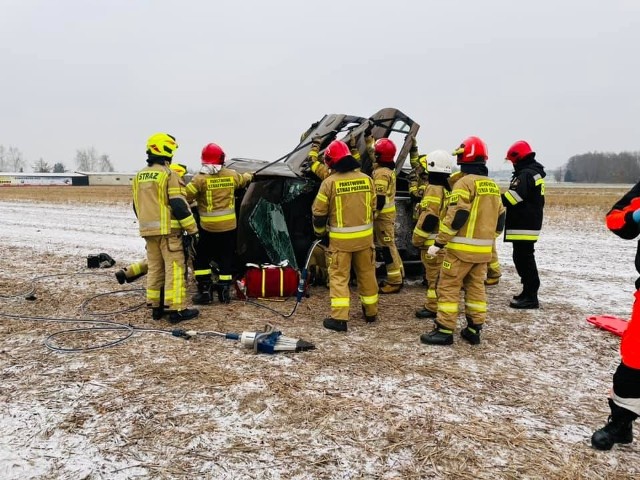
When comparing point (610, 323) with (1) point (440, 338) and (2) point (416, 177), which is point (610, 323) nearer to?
(1) point (440, 338)

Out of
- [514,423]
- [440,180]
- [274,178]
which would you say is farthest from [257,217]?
[514,423]

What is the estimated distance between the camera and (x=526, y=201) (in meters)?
5.89

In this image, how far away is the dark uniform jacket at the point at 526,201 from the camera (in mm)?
5824

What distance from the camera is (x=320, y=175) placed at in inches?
243

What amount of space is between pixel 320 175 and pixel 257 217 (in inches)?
43.3

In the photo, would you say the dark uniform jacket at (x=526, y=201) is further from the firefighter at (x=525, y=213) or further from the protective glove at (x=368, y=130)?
the protective glove at (x=368, y=130)

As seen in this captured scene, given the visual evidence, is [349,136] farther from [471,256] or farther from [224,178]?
[471,256]

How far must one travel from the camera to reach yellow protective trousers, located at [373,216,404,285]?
643 centimetres

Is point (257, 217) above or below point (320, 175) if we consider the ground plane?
below

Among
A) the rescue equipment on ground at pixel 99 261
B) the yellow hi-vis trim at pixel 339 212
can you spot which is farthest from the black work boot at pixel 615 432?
the rescue equipment on ground at pixel 99 261

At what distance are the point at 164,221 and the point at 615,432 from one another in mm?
4514

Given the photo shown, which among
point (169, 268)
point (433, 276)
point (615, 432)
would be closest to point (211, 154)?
point (169, 268)

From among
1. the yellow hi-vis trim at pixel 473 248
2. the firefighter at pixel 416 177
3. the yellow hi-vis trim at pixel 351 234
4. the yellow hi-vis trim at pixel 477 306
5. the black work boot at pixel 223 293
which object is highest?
the firefighter at pixel 416 177

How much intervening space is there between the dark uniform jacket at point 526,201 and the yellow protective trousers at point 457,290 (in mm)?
1681
